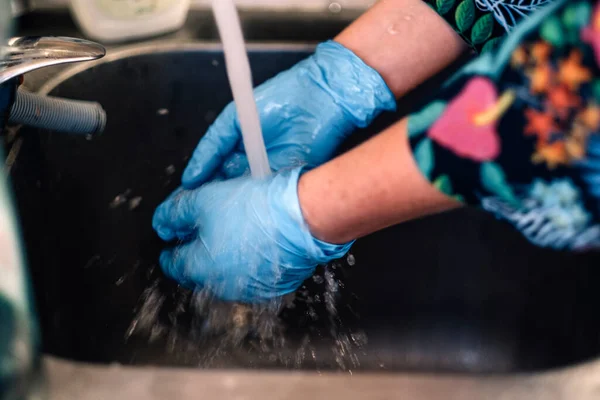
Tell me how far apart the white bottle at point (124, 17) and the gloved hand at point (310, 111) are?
0.76 ft

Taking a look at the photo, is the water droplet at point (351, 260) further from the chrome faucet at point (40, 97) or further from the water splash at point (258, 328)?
the chrome faucet at point (40, 97)

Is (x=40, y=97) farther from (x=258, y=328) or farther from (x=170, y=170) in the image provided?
(x=258, y=328)

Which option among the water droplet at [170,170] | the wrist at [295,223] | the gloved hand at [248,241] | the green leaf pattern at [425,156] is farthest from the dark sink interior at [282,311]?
the green leaf pattern at [425,156]

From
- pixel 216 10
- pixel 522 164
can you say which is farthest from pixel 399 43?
pixel 522 164

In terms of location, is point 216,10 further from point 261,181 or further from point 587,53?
point 587,53

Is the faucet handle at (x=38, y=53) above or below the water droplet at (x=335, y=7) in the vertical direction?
above

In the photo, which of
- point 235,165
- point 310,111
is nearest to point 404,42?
point 310,111

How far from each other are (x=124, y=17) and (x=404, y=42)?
429mm

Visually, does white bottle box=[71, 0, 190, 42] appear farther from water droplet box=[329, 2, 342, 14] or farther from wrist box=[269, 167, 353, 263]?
wrist box=[269, 167, 353, 263]

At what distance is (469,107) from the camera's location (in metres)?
0.32

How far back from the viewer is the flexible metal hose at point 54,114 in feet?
1.69

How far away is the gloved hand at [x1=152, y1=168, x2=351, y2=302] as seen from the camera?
1.63 ft

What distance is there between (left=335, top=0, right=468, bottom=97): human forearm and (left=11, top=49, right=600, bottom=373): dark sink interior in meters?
0.15

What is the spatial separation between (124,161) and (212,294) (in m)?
0.27
